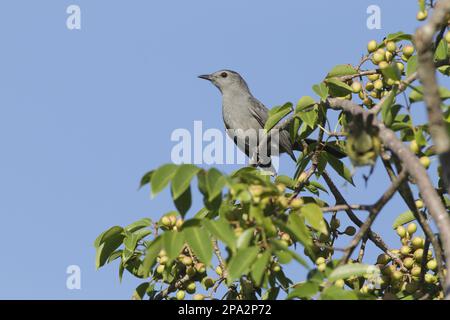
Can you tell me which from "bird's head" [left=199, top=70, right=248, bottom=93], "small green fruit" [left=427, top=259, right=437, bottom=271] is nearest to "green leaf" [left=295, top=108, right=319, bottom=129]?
"small green fruit" [left=427, top=259, right=437, bottom=271]

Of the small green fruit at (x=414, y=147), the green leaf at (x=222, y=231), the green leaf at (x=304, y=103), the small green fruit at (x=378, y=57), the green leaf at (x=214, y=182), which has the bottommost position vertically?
the green leaf at (x=222, y=231)

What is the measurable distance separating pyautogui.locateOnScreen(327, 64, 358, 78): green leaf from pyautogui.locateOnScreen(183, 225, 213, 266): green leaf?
218 centimetres

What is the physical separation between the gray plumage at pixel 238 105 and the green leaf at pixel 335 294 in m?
6.89

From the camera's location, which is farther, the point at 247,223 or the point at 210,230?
the point at 247,223

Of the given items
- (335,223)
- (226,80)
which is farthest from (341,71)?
(226,80)

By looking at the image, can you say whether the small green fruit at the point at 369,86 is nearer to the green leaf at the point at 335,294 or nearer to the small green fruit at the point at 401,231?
the small green fruit at the point at 401,231

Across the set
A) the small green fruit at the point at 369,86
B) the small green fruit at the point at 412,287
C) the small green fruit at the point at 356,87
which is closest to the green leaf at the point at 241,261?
the small green fruit at the point at 412,287

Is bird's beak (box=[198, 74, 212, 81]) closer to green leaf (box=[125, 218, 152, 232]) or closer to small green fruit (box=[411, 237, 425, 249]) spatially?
green leaf (box=[125, 218, 152, 232])

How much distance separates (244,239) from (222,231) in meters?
0.11

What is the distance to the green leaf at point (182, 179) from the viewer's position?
132 inches
